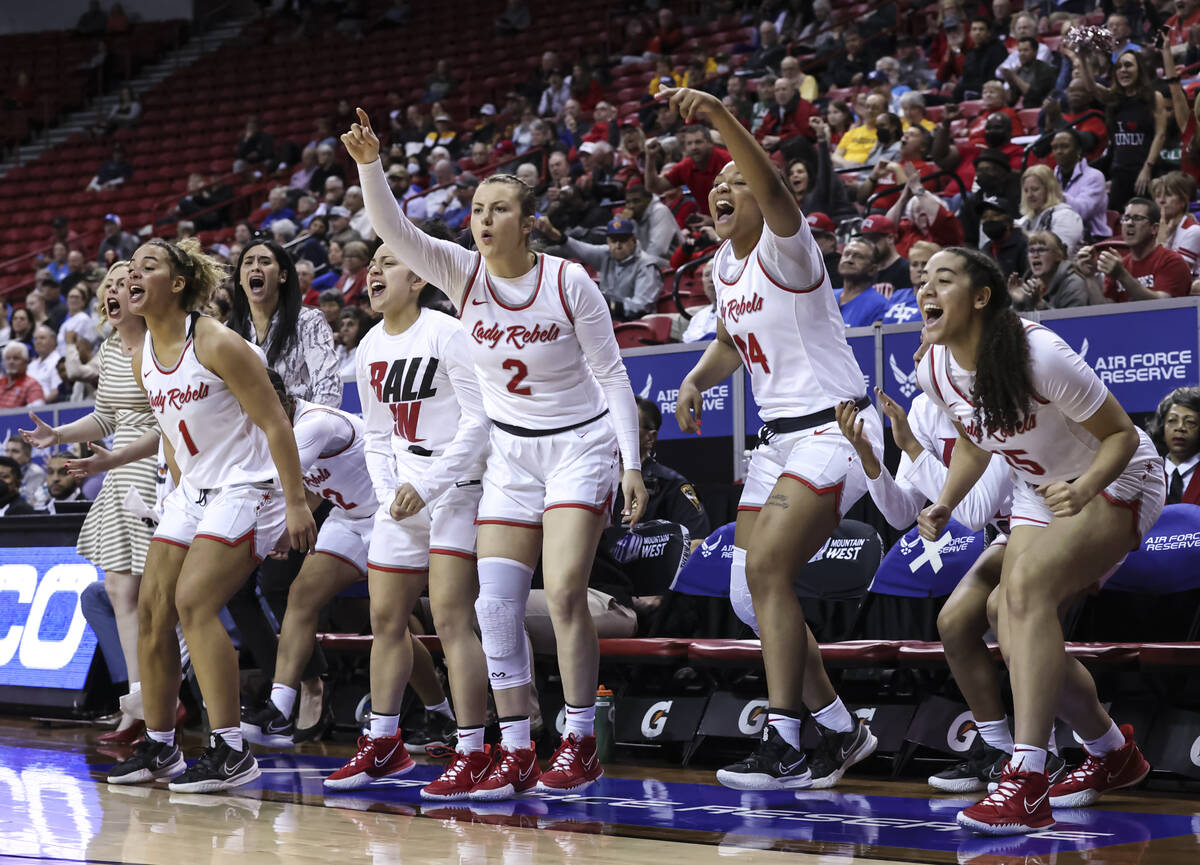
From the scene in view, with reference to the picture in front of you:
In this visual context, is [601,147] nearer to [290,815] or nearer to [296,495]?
[296,495]

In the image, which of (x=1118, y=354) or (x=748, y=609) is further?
(x=1118, y=354)

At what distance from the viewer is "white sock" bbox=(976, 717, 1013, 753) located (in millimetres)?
4895

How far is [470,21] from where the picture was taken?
22.4m

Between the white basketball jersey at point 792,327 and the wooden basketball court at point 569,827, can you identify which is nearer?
the wooden basketball court at point 569,827

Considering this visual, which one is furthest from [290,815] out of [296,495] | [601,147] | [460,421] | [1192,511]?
[601,147]

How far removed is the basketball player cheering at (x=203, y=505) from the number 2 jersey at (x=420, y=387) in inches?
18.1

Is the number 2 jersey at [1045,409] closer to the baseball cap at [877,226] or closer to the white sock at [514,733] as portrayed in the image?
the white sock at [514,733]

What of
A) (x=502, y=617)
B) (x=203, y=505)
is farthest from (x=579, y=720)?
(x=203, y=505)

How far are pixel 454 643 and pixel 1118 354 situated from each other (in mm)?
3509

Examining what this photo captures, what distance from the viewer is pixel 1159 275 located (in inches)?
313

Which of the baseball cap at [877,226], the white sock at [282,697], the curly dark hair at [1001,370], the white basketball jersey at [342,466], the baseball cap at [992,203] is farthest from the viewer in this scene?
the baseball cap at [992,203]

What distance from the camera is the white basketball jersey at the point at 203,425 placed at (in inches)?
209

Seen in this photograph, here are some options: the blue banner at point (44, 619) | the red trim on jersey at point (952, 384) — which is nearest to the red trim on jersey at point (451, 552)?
the red trim on jersey at point (952, 384)

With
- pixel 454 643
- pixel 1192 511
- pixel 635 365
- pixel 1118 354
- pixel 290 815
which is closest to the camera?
pixel 290 815
